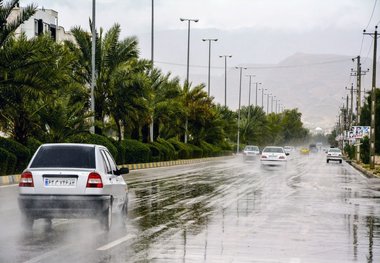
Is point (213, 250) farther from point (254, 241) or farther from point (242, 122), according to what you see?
point (242, 122)

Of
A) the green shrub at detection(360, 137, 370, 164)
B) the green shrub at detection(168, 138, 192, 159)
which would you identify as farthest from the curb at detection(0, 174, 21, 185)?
the green shrub at detection(360, 137, 370, 164)

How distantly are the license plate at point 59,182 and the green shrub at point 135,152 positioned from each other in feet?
→ 111

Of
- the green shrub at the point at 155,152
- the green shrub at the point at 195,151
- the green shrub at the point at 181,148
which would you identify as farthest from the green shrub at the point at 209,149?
the green shrub at the point at 155,152

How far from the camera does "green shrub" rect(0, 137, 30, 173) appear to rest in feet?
99.7

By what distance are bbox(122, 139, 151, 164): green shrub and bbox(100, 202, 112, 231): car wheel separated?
33663 mm

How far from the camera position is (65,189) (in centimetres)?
1222

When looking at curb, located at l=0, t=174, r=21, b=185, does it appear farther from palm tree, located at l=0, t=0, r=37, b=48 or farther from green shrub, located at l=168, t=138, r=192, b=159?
green shrub, located at l=168, t=138, r=192, b=159

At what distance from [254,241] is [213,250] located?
1297mm

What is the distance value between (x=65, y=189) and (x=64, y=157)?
2.62 feet

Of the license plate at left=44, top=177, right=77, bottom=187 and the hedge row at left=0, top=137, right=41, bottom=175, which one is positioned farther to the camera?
the hedge row at left=0, top=137, right=41, bottom=175

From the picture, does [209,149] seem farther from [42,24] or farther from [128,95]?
[128,95]

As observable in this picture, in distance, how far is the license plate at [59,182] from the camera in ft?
40.2

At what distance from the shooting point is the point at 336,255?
1044 cm

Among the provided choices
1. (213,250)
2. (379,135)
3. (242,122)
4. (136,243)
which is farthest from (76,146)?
(242,122)
